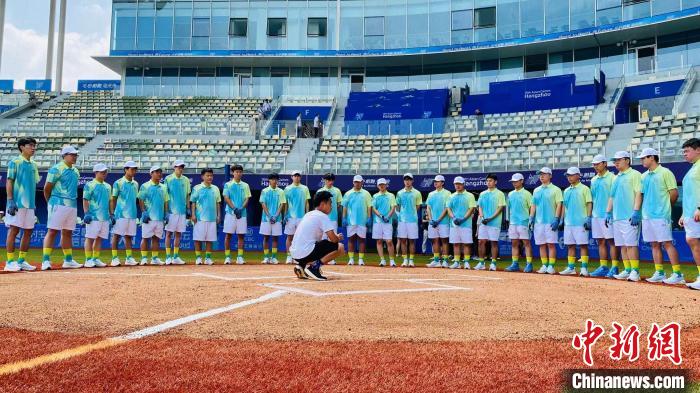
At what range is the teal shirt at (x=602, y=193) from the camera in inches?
449

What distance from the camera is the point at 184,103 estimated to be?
3584 cm

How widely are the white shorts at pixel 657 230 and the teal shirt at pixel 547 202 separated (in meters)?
2.74

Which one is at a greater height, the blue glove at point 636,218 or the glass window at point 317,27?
the glass window at point 317,27

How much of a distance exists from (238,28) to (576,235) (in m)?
33.3

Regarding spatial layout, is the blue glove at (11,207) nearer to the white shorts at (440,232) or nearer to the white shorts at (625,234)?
the white shorts at (440,232)

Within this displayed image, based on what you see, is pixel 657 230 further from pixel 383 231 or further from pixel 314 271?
pixel 383 231

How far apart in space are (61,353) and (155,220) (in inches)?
393

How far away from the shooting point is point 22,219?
1038 cm

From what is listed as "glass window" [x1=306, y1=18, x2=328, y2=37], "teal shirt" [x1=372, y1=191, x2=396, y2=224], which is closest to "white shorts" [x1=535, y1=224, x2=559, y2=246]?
"teal shirt" [x1=372, y1=191, x2=396, y2=224]

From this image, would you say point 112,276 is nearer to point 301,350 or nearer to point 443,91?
point 301,350

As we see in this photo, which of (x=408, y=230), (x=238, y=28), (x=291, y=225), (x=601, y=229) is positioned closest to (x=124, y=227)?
(x=291, y=225)

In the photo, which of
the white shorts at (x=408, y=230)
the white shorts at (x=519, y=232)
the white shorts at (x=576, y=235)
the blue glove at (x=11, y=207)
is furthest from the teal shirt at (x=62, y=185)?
the white shorts at (x=576, y=235)

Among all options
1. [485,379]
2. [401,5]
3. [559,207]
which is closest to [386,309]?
[485,379]

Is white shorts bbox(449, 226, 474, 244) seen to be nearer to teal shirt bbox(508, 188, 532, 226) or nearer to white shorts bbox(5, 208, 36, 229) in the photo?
teal shirt bbox(508, 188, 532, 226)
